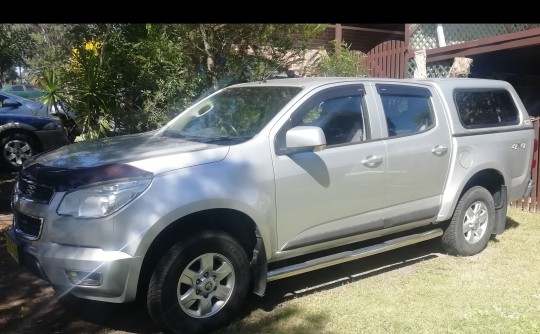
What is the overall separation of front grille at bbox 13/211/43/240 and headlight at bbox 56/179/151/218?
259 millimetres

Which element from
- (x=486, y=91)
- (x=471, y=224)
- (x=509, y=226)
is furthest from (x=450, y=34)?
(x=471, y=224)

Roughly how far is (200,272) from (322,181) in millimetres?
1242

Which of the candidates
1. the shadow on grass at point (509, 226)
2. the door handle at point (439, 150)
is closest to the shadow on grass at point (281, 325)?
the door handle at point (439, 150)

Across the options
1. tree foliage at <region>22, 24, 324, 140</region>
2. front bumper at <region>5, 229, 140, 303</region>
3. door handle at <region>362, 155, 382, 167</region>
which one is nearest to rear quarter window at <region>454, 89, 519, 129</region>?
door handle at <region>362, 155, 382, 167</region>

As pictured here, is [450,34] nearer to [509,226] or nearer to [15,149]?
[509,226]

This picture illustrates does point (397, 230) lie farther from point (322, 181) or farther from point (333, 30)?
point (333, 30)

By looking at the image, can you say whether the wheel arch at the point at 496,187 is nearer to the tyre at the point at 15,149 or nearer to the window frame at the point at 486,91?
the window frame at the point at 486,91

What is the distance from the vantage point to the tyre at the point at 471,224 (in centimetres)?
548

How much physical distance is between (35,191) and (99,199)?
0.62 metres

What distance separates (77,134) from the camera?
8320 millimetres

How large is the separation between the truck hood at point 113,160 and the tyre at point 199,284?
56 cm

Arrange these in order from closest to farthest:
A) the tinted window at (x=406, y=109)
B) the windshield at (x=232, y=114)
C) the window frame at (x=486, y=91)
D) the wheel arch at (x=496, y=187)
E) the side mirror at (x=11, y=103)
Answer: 1. the windshield at (x=232, y=114)
2. the tinted window at (x=406, y=109)
3. the window frame at (x=486, y=91)
4. the wheel arch at (x=496, y=187)
5. the side mirror at (x=11, y=103)

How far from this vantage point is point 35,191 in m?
3.67

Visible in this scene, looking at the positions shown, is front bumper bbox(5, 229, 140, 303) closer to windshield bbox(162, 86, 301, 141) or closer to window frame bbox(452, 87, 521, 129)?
windshield bbox(162, 86, 301, 141)
